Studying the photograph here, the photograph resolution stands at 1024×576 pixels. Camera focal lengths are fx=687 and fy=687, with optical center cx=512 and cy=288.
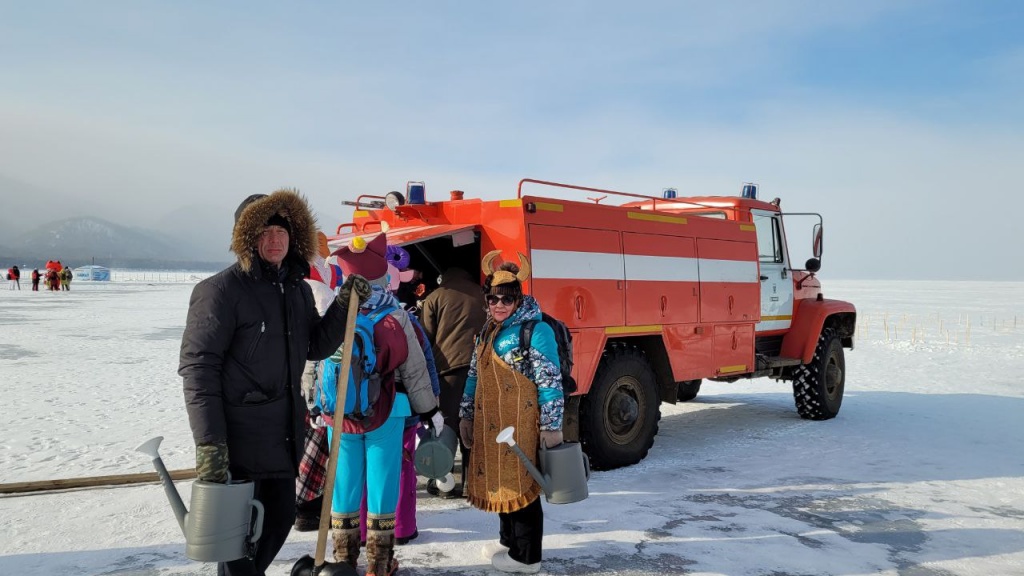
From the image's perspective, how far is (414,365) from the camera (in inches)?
148

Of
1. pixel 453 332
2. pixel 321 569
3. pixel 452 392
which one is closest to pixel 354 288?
pixel 321 569

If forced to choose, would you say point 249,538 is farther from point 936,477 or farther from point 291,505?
point 936,477

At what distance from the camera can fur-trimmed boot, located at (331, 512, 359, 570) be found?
11.6 ft

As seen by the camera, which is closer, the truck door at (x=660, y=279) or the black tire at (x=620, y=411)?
the black tire at (x=620, y=411)

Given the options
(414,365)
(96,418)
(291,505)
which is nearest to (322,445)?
(414,365)

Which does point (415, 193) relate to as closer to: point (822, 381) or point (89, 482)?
point (89, 482)

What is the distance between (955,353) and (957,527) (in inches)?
533

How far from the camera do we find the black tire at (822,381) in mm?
8625

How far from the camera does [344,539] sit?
353 cm

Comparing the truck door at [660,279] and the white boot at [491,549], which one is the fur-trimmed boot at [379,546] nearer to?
the white boot at [491,549]

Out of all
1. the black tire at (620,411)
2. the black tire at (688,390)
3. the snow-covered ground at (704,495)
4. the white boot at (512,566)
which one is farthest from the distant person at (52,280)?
the white boot at (512,566)

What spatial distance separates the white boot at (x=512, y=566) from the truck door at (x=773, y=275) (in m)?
5.21

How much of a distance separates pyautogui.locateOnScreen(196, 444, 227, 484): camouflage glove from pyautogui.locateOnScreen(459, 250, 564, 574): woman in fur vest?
1.58m

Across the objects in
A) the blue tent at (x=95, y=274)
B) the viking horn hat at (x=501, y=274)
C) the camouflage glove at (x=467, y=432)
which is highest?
the blue tent at (x=95, y=274)
